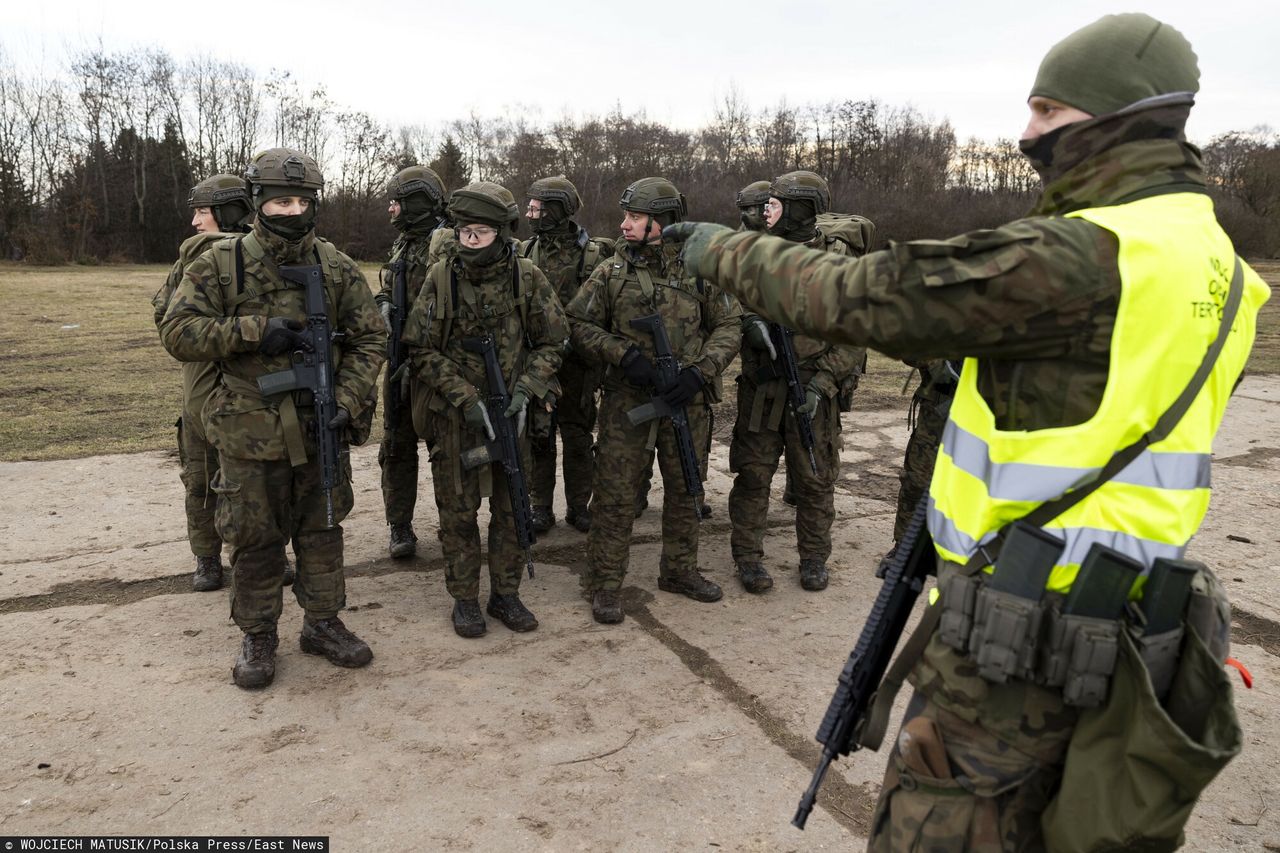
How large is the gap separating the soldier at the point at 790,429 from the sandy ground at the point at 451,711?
0.24 metres

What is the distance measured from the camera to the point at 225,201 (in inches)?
216

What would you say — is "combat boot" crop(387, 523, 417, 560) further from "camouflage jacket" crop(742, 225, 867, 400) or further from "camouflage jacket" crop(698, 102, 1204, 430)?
"camouflage jacket" crop(698, 102, 1204, 430)

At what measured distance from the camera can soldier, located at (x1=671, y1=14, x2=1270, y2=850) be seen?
5.76 feet

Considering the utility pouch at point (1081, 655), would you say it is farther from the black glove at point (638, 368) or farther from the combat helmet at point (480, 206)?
the combat helmet at point (480, 206)

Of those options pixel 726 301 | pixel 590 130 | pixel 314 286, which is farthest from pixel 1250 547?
pixel 590 130

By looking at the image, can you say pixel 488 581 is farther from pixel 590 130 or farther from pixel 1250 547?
pixel 590 130

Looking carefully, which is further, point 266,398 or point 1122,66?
point 266,398

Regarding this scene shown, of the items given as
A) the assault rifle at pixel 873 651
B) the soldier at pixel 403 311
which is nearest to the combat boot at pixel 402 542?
the soldier at pixel 403 311

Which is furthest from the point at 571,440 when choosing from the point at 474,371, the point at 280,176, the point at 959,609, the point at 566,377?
the point at 959,609

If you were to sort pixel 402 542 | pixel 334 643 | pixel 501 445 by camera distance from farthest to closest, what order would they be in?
pixel 402 542, pixel 501 445, pixel 334 643

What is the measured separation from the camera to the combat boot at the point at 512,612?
4707 millimetres

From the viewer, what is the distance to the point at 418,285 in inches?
227

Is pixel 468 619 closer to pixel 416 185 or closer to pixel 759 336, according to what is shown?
pixel 759 336

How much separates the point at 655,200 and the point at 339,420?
2.00 meters
